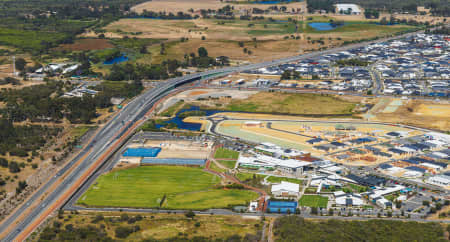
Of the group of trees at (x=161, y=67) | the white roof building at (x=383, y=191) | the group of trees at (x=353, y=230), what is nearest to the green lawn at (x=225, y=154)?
the white roof building at (x=383, y=191)

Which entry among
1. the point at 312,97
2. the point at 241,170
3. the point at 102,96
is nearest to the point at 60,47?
the point at 102,96

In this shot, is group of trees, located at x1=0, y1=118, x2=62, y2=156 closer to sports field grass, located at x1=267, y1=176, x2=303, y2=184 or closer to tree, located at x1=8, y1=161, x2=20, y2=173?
tree, located at x1=8, y1=161, x2=20, y2=173

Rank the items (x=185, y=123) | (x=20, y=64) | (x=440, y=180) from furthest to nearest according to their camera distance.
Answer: (x=20, y=64) → (x=185, y=123) → (x=440, y=180)

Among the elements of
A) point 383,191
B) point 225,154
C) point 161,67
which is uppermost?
point 161,67

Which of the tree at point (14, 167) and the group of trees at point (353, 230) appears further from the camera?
the tree at point (14, 167)

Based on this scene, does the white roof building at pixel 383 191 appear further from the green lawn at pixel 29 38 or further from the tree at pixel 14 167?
the green lawn at pixel 29 38

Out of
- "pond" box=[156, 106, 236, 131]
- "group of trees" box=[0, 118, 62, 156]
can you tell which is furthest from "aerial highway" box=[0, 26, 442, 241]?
"group of trees" box=[0, 118, 62, 156]

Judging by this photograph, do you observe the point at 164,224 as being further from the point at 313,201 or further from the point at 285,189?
the point at 313,201

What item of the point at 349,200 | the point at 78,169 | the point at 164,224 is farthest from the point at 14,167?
the point at 349,200
